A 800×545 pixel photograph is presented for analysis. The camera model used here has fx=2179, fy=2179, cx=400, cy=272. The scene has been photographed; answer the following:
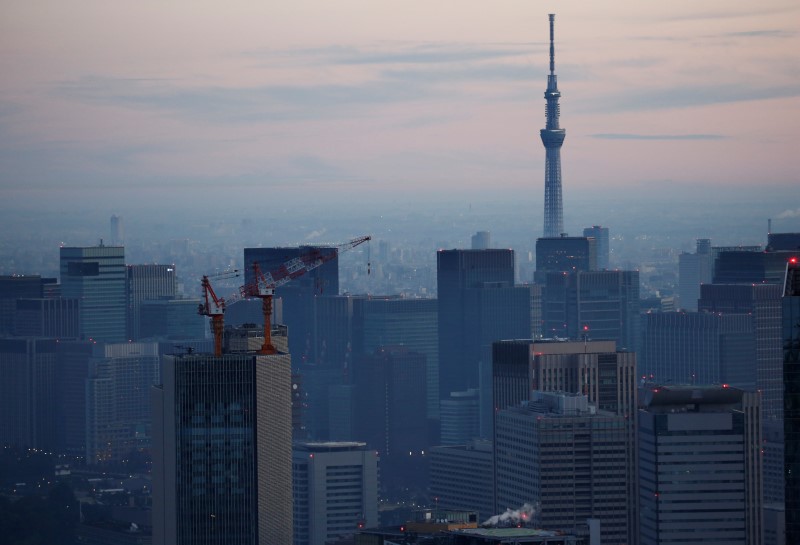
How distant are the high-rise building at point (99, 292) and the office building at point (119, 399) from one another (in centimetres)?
673

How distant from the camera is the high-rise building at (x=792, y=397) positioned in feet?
168

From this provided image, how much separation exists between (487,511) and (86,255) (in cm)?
8193

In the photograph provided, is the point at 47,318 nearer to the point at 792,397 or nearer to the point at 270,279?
the point at 270,279

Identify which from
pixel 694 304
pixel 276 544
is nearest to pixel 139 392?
pixel 694 304

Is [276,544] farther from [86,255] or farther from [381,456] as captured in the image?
[86,255]

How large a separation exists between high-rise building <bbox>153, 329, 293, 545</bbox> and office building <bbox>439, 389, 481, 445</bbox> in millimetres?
82214

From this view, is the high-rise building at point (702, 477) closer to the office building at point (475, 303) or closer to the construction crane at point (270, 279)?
the construction crane at point (270, 279)

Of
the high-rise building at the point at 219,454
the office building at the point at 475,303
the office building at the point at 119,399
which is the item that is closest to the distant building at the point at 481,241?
the office building at the point at 475,303

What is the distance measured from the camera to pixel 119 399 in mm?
166375

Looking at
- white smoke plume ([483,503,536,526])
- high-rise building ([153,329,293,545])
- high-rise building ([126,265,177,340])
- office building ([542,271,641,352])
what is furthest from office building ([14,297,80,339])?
high-rise building ([153,329,293,545])

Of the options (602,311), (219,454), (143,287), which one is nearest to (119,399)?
(143,287)

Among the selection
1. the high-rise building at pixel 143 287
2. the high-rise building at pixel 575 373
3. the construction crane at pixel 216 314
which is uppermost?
the high-rise building at pixel 143 287

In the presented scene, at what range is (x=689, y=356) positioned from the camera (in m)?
171

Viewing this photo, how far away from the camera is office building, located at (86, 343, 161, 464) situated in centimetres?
15712
